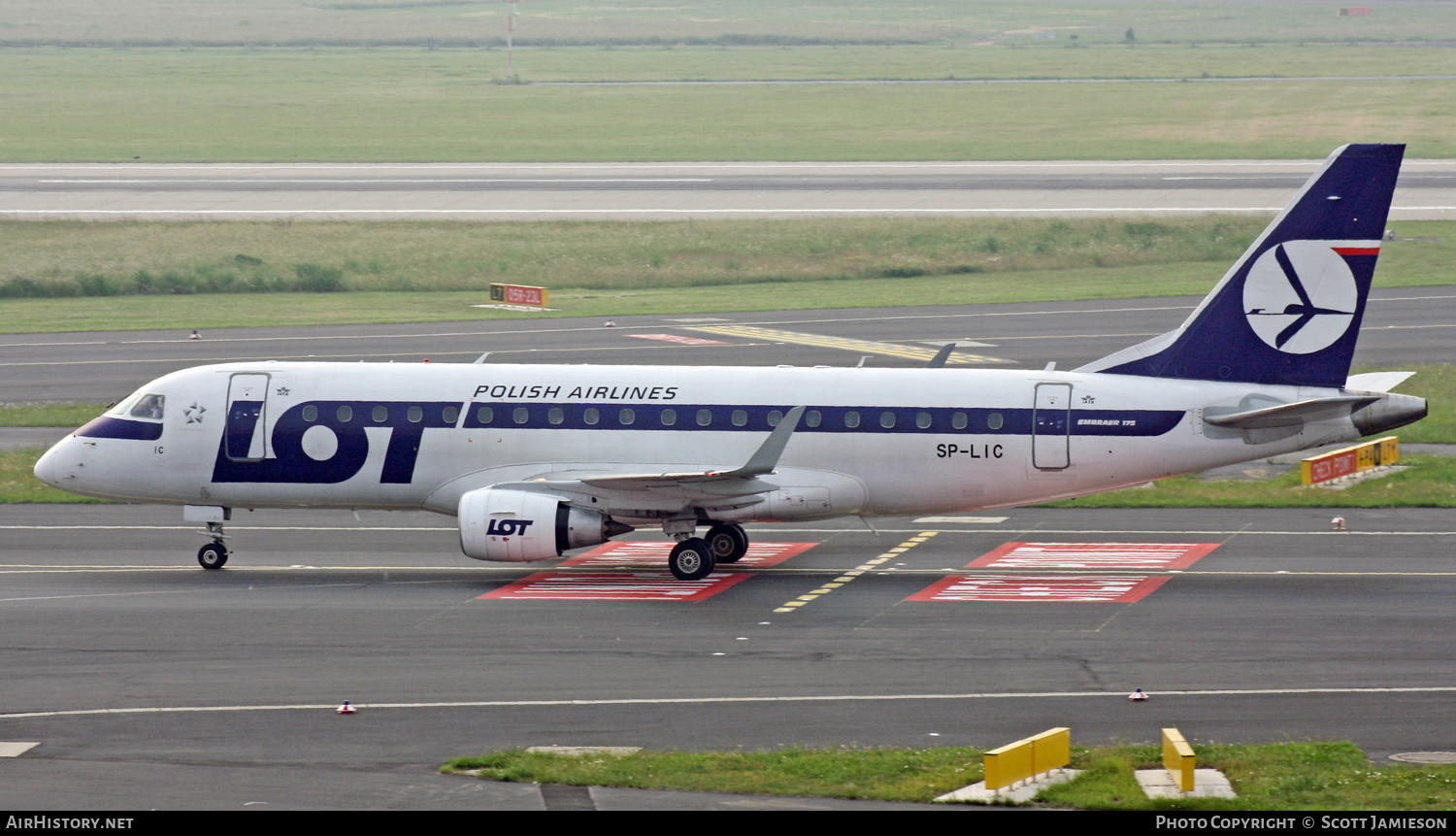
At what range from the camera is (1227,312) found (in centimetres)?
3300

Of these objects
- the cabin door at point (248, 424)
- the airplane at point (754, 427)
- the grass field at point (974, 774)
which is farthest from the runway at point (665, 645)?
the cabin door at point (248, 424)

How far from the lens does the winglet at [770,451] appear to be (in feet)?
102

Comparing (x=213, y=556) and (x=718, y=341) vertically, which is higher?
(x=718, y=341)

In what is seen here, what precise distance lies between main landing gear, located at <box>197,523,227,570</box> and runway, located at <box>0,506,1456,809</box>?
40 centimetres

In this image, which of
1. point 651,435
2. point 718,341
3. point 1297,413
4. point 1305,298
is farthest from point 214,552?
point 718,341

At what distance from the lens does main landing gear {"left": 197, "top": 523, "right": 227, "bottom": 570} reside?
34844mm

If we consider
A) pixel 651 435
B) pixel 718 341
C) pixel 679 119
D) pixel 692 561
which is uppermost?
pixel 679 119

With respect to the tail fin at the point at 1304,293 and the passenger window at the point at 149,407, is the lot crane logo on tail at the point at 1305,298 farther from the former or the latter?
the passenger window at the point at 149,407

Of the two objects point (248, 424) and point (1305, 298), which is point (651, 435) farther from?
point (1305, 298)

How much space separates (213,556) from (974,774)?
20.2 meters

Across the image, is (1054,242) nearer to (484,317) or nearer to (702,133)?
(484,317)

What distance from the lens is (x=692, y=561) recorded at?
1300 inches

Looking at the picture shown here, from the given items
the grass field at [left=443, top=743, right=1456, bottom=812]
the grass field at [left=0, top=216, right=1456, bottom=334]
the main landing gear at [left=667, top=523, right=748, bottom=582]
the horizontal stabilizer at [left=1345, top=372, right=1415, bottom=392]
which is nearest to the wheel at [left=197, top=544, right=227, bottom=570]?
the main landing gear at [left=667, top=523, right=748, bottom=582]

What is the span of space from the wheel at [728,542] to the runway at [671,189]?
55.2 metres
